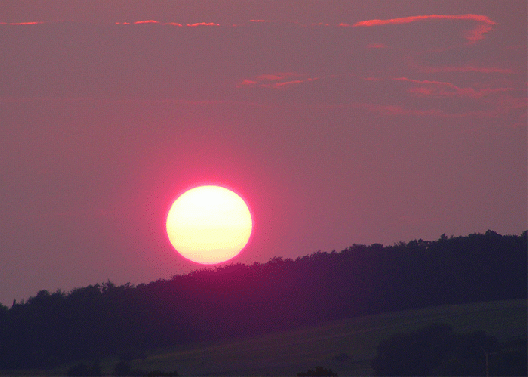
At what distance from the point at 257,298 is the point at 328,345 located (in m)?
16.9

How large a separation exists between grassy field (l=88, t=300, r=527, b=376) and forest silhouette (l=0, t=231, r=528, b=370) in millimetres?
3311

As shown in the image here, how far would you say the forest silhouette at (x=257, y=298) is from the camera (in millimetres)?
66312

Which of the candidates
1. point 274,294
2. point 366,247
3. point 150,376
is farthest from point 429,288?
point 150,376

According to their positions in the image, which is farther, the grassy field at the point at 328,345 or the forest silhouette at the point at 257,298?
the forest silhouette at the point at 257,298

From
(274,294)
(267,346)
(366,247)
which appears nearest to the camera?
(267,346)

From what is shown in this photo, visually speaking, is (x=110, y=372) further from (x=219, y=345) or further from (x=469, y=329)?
(x=469, y=329)

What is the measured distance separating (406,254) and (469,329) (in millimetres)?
23315

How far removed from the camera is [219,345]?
66.1 metres

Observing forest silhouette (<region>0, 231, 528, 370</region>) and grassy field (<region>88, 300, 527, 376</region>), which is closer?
grassy field (<region>88, 300, 527, 376</region>)

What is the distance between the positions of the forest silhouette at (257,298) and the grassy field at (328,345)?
3311 mm

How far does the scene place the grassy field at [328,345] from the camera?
51062mm

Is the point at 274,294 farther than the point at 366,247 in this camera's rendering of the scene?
No

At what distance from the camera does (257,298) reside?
7488 centimetres

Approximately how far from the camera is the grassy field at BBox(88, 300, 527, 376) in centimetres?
5106
